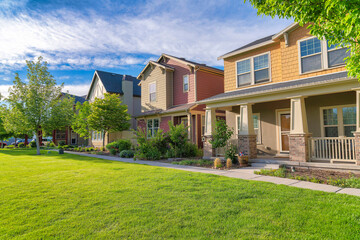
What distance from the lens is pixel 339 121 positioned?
9.75 metres

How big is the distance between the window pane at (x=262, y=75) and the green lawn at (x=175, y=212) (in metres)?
7.28

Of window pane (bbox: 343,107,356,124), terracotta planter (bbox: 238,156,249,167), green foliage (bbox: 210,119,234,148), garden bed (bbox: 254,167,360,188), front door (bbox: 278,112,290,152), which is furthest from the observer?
front door (bbox: 278,112,290,152)

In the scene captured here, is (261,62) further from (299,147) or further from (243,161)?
(243,161)

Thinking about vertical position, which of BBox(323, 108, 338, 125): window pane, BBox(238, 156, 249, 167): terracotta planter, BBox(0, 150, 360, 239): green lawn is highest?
BBox(323, 108, 338, 125): window pane

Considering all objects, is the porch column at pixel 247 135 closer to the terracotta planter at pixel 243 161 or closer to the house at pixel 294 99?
the house at pixel 294 99

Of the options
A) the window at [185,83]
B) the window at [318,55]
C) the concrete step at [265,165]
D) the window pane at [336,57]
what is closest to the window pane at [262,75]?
the window at [318,55]

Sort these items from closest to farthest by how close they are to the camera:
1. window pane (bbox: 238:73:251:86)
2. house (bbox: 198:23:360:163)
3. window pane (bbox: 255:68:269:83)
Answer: house (bbox: 198:23:360:163)
window pane (bbox: 255:68:269:83)
window pane (bbox: 238:73:251:86)

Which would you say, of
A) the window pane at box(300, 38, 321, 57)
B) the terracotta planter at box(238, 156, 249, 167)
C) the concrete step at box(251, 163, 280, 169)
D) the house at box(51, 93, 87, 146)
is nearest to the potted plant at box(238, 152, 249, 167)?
the terracotta planter at box(238, 156, 249, 167)

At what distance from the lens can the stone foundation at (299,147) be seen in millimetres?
8834

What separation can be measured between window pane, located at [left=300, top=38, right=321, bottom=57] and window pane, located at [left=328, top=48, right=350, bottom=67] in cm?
55

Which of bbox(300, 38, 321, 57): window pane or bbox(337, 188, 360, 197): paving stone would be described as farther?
bbox(300, 38, 321, 57): window pane

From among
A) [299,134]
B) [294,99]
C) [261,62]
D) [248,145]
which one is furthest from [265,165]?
[261,62]

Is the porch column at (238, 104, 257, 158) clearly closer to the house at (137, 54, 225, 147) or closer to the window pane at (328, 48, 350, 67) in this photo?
the window pane at (328, 48, 350, 67)

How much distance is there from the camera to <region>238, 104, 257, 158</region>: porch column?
34.8ft
